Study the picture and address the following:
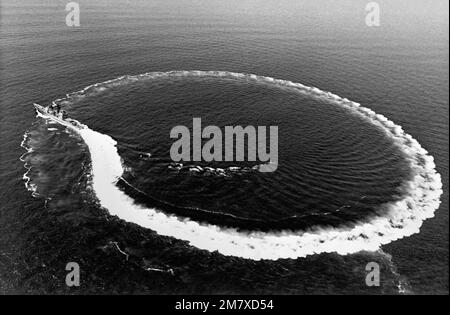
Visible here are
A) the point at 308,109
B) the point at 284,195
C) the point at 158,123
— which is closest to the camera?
the point at 284,195

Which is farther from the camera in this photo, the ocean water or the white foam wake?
the white foam wake

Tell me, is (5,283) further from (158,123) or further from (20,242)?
(158,123)

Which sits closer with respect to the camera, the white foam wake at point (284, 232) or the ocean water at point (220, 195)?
the ocean water at point (220, 195)

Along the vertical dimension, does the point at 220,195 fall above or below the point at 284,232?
above

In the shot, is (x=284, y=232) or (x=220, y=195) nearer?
(x=284, y=232)

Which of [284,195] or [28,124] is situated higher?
[28,124]

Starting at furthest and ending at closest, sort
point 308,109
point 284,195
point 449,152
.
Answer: point 308,109 < point 449,152 < point 284,195
